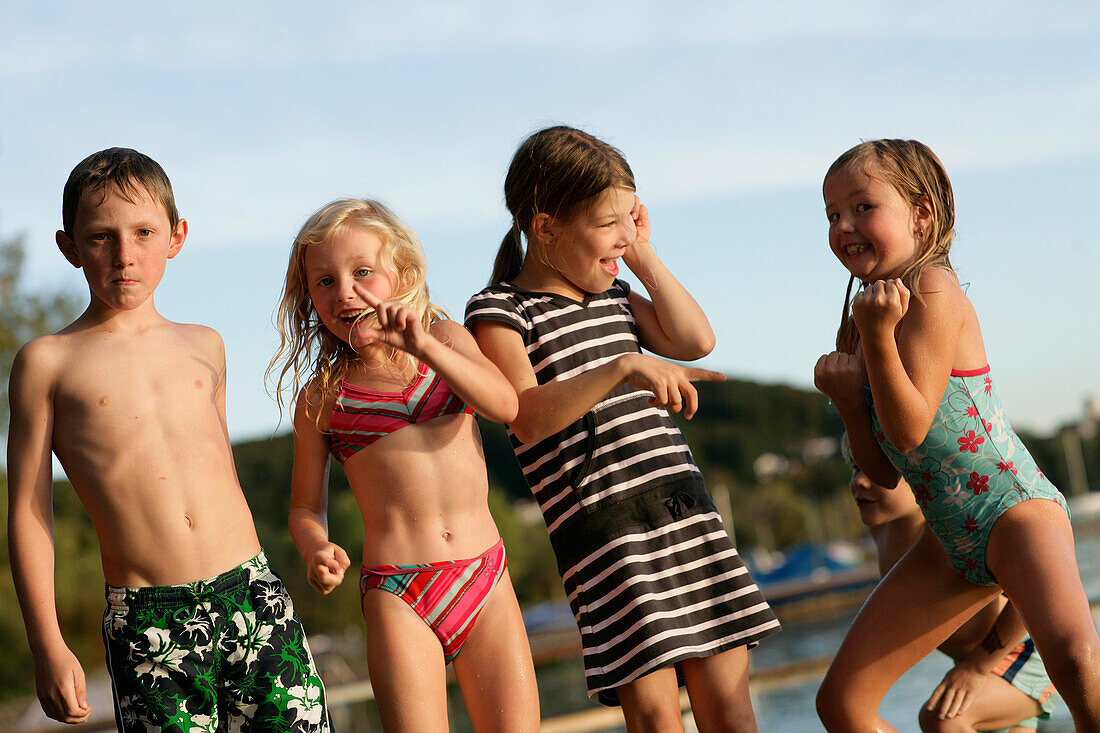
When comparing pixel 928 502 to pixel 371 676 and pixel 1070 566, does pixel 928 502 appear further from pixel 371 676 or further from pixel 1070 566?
pixel 371 676

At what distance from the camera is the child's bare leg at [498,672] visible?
2637mm

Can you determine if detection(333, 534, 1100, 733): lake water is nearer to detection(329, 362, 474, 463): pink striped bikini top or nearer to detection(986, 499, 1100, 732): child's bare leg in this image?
detection(986, 499, 1100, 732): child's bare leg

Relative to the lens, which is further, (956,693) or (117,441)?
(956,693)

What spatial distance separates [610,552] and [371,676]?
2.28 ft

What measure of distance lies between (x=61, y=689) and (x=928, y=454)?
7.42 ft

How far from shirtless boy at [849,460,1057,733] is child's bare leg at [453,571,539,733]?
4.38 ft

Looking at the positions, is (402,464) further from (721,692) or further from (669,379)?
(721,692)

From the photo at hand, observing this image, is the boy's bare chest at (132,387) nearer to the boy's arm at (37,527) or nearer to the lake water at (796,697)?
the boy's arm at (37,527)

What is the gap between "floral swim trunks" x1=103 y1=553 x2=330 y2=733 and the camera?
8.46 feet

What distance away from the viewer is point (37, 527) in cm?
263

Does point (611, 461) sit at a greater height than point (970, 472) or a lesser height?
greater

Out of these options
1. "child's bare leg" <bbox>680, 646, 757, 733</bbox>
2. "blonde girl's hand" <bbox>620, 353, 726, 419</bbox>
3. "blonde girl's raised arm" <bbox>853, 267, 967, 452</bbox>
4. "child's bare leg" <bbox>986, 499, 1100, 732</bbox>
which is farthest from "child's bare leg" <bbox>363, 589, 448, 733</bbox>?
"child's bare leg" <bbox>986, 499, 1100, 732</bbox>

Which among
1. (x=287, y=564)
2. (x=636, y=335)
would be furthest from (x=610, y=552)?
(x=287, y=564)

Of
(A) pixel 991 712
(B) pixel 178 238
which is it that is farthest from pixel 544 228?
(A) pixel 991 712
